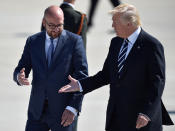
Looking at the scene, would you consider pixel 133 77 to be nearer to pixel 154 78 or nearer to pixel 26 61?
pixel 154 78

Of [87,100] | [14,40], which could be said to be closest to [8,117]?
[87,100]

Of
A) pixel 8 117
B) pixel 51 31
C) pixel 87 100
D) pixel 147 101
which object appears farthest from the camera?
pixel 87 100

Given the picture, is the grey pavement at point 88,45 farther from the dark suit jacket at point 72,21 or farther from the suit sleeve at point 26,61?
the suit sleeve at point 26,61

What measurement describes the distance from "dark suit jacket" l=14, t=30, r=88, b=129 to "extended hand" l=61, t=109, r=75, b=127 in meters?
0.05

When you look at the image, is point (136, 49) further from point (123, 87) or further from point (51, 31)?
point (51, 31)

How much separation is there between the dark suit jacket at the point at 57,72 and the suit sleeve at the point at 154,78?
72 centimetres

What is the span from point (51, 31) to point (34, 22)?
9.61 meters

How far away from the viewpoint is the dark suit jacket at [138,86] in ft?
16.0

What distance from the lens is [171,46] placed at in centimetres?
1243

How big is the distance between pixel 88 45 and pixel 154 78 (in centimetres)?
766

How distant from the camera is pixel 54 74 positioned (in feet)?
17.6

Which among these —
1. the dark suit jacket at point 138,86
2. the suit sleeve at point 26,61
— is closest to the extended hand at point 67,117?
the dark suit jacket at point 138,86

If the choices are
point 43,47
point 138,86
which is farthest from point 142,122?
point 43,47

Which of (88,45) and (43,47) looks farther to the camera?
(88,45)
